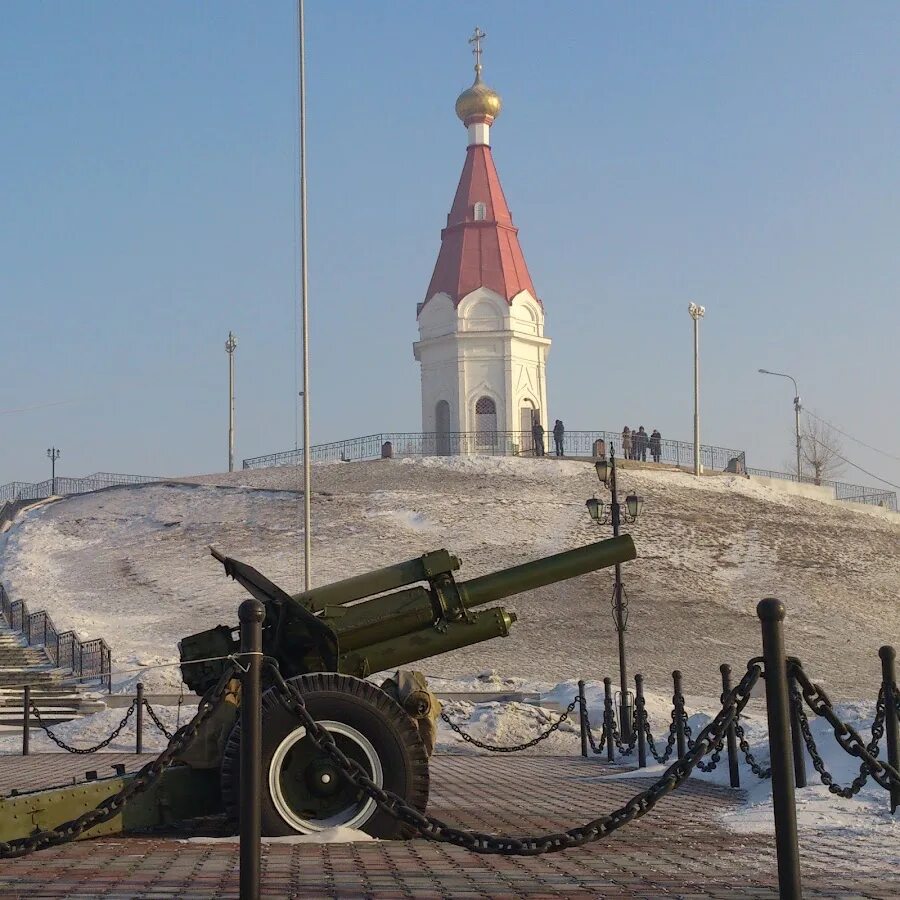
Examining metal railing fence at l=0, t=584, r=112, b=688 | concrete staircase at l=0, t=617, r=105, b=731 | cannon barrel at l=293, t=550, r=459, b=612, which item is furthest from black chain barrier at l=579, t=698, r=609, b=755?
metal railing fence at l=0, t=584, r=112, b=688

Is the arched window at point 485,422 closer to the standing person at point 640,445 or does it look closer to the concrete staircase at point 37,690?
the standing person at point 640,445

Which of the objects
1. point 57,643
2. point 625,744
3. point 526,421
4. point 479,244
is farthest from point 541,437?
point 625,744

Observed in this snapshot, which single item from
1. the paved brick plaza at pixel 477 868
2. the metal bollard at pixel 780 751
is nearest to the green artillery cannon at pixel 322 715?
the paved brick plaza at pixel 477 868

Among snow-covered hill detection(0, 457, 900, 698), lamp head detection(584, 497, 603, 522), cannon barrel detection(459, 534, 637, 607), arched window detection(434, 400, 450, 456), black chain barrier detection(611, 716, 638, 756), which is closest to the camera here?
cannon barrel detection(459, 534, 637, 607)

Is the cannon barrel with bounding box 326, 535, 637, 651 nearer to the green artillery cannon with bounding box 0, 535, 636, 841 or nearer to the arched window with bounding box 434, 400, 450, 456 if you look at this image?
the green artillery cannon with bounding box 0, 535, 636, 841

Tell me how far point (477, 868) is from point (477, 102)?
5670 cm

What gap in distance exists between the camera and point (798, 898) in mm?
5066

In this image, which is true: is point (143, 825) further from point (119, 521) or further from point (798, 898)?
point (119, 521)

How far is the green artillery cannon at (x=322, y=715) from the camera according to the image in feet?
25.7

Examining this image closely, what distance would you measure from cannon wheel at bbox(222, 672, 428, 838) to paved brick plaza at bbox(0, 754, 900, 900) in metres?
0.22

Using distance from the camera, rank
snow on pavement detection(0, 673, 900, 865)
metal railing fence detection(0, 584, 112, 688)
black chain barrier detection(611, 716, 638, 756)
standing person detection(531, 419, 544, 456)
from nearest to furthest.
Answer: snow on pavement detection(0, 673, 900, 865)
black chain barrier detection(611, 716, 638, 756)
metal railing fence detection(0, 584, 112, 688)
standing person detection(531, 419, 544, 456)

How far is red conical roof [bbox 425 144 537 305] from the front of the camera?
57531 mm

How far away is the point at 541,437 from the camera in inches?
2124

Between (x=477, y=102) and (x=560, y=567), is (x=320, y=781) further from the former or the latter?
(x=477, y=102)
